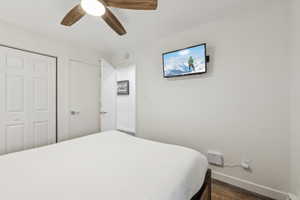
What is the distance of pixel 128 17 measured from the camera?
1952mm

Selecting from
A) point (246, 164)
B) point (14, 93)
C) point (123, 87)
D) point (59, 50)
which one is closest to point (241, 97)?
point (246, 164)

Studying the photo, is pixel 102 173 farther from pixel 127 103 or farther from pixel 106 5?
pixel 127 103

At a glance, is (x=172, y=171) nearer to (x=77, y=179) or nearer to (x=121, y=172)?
(x=121, y=172)

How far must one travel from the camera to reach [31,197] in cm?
76

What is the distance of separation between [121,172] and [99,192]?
0.23 m

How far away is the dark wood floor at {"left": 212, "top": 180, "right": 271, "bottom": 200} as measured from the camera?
1.67 m

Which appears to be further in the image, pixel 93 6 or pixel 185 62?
pixel 185 62

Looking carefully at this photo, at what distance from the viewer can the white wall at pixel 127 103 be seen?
10.5 feet

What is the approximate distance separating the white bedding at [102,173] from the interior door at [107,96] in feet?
5.28

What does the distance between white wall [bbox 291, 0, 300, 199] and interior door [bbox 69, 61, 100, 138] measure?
3377mm

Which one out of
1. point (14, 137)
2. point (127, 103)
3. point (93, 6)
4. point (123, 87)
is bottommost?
point (14, 137)

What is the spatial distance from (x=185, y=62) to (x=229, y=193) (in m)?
1.93

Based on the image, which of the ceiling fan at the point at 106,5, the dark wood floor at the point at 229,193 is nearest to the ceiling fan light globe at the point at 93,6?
the ceiling fan at the point at 106,5

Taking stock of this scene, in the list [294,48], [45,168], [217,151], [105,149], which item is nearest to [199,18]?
[294,48]
